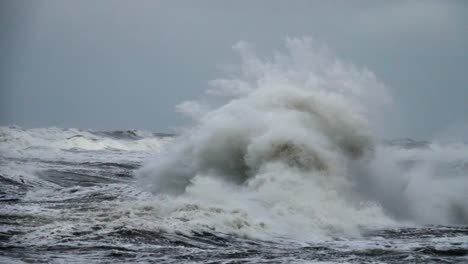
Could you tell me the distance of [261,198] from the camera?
12.1 metres

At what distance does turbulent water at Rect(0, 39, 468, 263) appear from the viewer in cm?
847

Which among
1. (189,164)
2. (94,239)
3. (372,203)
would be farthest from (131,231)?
(189,164)

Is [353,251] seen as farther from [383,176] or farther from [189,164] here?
[189,164]

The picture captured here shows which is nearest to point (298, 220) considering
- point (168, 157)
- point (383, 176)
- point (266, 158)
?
point (266, 158)

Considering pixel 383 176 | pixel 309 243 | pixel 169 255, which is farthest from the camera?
pixel 383 176

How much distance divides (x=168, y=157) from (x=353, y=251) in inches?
366

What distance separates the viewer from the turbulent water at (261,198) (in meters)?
8.47

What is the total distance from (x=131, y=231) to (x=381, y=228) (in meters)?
4.19

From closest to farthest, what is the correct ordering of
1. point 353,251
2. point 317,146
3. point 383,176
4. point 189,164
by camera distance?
point 353,251
point 317,146
point 383,176
point 189,164

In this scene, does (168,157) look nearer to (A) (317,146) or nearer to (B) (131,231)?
(A) (317,146)

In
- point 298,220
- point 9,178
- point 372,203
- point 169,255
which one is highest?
point 9,178

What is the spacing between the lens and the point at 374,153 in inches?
623

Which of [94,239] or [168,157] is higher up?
[168,157]

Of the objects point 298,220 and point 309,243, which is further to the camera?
point 298,220
